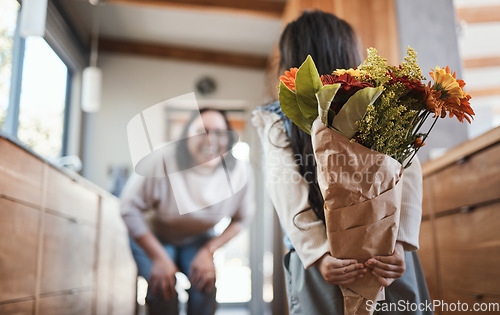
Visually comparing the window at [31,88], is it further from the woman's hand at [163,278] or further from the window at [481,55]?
the window at [481,55]

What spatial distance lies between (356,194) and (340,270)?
18cm

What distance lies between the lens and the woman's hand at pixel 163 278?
6.53 ft

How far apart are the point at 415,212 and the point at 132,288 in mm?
3616

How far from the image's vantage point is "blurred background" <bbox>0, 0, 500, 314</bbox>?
187cm

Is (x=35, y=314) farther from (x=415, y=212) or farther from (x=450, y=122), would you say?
(x=450, y=122)

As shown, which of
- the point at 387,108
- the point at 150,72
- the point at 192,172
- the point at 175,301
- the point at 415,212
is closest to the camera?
the point at 387,108

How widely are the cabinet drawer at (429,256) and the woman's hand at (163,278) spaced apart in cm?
112

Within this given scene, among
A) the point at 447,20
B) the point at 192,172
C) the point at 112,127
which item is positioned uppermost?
the point at 112,127

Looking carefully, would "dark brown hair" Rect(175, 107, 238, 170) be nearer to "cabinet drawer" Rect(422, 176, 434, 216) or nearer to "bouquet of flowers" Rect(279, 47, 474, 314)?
"cabinet drawer" Rect(422, 176, 434, 216)

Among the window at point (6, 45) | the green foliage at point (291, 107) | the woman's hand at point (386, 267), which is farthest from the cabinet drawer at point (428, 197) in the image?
the window at point (6, 45)

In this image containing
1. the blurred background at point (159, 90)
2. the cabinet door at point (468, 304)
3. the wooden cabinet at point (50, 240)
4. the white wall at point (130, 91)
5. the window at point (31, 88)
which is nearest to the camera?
the cabinet door at point (468, 304)

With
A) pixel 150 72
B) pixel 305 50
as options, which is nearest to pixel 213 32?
pixel 150 72

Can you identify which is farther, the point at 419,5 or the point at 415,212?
the point at 419,5

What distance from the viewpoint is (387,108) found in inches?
34.4
